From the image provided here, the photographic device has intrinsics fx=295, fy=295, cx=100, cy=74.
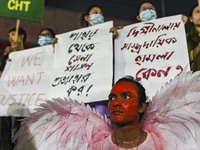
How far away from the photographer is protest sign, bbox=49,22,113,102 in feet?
6.52

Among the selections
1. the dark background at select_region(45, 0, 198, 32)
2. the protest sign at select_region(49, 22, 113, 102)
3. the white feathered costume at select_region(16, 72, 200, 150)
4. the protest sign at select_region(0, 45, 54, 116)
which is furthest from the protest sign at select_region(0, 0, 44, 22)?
the dark background at select_region(45, 0, 198, 32)

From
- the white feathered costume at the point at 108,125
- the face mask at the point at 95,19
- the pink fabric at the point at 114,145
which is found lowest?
the pink fabric at the point at 114,145

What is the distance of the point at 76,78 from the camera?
2.09 m

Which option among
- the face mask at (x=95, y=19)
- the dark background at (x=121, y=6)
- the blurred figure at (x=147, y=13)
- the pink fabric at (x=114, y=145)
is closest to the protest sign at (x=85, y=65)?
the face mask at (x=95, y=19)

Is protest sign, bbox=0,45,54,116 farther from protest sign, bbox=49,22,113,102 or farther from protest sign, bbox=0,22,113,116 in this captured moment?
protest sign, bbox=49,22,113,102

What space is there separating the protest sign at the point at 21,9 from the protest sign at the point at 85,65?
487mm

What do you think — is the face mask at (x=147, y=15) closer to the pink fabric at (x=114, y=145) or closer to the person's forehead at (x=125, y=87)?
the person's forehead at (x=125, y=87)

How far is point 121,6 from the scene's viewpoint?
6270mm

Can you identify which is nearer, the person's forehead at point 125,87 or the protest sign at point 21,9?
the person's forehead at point 125,87

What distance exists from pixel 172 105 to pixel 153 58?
0.59m

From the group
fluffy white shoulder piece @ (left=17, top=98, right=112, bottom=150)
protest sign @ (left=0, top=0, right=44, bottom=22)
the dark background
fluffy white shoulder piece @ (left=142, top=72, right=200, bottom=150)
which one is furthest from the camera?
the dark background

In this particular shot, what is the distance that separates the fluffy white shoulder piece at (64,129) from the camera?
1493mm

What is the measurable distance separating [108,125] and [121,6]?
16.6ft

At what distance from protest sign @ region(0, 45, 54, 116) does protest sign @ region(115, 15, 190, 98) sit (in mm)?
653
